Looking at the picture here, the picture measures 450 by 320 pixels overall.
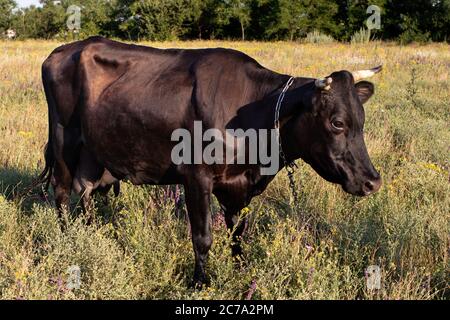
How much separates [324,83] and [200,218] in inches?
50.7

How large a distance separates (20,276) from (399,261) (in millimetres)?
2583

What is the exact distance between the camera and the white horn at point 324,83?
2796mm

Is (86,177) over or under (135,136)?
under

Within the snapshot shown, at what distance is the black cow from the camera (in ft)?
9.57

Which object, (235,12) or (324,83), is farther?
(235,12)

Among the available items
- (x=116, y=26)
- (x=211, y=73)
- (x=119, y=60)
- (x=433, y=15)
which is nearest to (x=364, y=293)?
(x=211, y=73)

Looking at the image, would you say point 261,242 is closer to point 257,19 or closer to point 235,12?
point 235,12

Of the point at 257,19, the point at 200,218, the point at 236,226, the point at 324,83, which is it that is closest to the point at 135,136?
the point at 200,218

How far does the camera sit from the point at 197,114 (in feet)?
10.8

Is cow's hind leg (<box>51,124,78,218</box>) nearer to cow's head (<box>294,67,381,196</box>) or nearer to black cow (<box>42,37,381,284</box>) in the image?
black cow (<box>42,37,381,284</box>)

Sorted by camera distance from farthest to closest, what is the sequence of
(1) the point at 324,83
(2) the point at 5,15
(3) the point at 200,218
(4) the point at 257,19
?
(2) the point at 5,15
(4) the point at 257,19
(3) the point at 200,218
(1) the point at 324,83

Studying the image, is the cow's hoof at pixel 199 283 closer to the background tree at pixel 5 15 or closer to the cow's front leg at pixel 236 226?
the cow's front leg at pixel 236 226

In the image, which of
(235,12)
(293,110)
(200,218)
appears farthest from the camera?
(235,12)

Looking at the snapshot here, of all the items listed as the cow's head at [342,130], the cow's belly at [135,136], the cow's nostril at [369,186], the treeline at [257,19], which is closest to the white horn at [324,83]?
the cow's head at [342,130]
